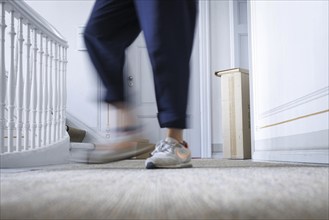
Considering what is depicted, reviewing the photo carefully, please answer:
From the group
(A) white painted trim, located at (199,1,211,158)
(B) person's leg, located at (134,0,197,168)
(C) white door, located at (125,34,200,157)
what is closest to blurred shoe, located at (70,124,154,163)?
(B) person's leg, located at (134,0,197,168)

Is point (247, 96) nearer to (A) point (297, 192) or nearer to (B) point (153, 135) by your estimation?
(B) point (153, 135)

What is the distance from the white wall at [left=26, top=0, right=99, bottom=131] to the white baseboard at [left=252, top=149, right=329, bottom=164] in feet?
6.29

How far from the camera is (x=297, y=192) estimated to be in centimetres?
48

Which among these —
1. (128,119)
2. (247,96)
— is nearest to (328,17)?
(128,119)

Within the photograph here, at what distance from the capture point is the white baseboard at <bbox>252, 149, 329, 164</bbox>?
4.93ft

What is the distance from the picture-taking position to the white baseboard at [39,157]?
169 centimetres

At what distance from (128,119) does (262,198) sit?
2.45 ft

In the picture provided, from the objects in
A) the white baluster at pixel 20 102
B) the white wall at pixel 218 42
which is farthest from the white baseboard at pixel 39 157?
the white wall at pixel 218 42

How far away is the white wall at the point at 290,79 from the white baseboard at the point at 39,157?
109 cm

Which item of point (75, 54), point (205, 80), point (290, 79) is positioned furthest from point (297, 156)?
point (75, 54)

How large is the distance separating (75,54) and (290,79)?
2.52m

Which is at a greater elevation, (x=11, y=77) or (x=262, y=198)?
(x=11, y=77)

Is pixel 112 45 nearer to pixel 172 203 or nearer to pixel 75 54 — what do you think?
pixel 172 203

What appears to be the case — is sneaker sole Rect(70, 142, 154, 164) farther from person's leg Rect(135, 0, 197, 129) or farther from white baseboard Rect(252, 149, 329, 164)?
white baseboard Rect(252, 149, 329, 164)
